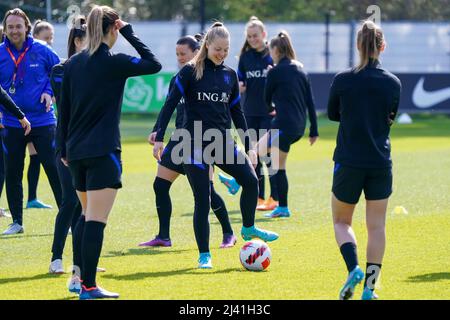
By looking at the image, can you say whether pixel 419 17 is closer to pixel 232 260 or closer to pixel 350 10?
pixel 350 10

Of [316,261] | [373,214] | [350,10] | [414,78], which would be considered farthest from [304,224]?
[350,10]

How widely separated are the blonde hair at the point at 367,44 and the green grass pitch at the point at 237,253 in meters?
1.82

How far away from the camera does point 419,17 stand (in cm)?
4769

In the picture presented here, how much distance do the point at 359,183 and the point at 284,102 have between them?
17.6 feet

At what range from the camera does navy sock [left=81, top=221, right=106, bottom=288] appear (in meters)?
7.50

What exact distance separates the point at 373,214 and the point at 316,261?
1877 mm

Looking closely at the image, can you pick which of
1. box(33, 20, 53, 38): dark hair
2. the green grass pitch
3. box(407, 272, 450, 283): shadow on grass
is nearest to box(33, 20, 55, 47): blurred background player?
box(33, 20, 53, 38): dark hair

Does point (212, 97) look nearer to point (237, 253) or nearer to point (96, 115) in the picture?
point (237, 253)

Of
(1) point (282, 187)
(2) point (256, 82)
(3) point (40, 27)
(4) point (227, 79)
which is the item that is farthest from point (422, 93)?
(4) point (227, 79)

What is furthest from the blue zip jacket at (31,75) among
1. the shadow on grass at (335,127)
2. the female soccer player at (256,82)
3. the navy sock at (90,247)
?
the shadow on grass at (335,127)

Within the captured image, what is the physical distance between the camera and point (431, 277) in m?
8.59

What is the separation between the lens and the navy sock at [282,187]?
1265 centimetres
